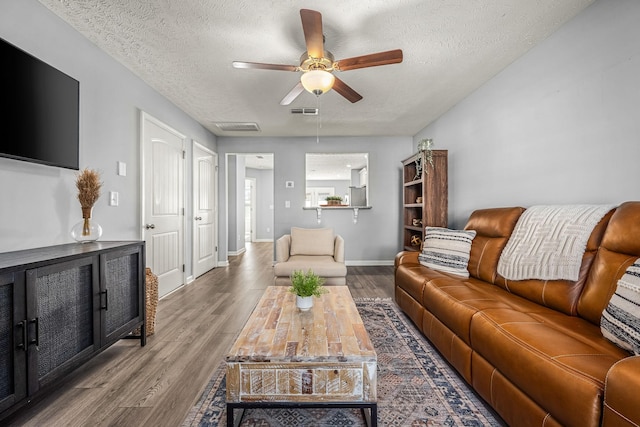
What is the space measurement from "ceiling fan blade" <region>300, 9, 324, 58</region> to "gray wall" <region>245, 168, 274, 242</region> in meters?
7.40

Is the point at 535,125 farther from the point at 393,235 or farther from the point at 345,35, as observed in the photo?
the point at 393,235

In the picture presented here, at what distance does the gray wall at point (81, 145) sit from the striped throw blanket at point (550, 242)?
3246 millimetres

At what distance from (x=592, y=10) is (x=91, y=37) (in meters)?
3.72

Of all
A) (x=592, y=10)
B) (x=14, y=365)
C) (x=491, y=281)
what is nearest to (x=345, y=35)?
(x=592, y=10)

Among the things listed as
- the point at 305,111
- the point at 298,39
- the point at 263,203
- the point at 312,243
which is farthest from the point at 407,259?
the point at 263,203

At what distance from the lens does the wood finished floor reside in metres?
1.44

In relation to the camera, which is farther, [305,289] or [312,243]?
[312,243]

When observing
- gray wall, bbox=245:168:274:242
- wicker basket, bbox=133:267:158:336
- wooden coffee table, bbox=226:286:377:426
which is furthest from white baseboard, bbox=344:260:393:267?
gray wall, bbox=245:168:274:242

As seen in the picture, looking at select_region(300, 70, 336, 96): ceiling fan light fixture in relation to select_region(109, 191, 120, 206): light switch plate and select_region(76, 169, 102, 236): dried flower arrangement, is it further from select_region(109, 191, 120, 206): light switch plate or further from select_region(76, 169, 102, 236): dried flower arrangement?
select_region(109, 191, 120, 206): light switch plate

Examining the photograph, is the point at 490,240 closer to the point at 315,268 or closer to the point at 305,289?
the point at 305,289

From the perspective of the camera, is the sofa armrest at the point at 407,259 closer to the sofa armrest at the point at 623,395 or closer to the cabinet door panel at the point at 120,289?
the sofa armrest at the point at 623,395

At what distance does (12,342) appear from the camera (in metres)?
1.25

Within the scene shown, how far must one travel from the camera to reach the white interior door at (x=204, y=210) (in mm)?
4355

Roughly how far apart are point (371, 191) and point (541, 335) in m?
4.24
